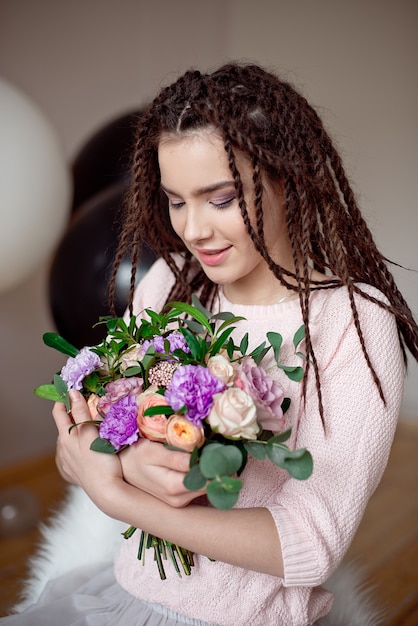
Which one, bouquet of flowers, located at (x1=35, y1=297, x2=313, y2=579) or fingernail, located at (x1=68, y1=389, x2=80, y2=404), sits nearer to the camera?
bouquet of flowers, located at (x1=35, y1=297, x2=313, y2=579)

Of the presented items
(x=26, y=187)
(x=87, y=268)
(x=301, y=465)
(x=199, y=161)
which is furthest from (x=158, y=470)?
(x=26, y=187)

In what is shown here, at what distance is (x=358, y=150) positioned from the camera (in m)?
3.87

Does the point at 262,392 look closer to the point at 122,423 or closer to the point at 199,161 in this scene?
the point at 122,423

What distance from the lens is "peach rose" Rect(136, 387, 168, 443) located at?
1.00 m

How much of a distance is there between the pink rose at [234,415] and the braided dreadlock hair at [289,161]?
24 centimetres

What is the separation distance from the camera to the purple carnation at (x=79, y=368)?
1.10 meters

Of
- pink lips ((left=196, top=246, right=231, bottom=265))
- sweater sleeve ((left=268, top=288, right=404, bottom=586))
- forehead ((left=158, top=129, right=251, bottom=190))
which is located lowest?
sweater sleeve ((left=268, top=288, right=404, bottom=586))

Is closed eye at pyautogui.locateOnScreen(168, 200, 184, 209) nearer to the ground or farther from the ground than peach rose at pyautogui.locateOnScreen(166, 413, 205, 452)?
farther from the ground

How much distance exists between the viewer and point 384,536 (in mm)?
2656

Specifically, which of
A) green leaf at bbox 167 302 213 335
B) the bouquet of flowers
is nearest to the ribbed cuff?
the bouquet of flowers

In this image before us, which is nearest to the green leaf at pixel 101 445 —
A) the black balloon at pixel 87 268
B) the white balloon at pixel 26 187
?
the black balloon at pixel 87 268

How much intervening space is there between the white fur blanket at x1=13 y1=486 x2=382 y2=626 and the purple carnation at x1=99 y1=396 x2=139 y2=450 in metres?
0.55

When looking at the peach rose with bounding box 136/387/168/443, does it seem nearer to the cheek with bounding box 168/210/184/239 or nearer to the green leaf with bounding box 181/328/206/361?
the green leaf with bounding box 181/328/206/361

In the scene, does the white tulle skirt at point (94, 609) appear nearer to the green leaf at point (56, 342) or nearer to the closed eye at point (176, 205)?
the green leaf at point (56, 342)
